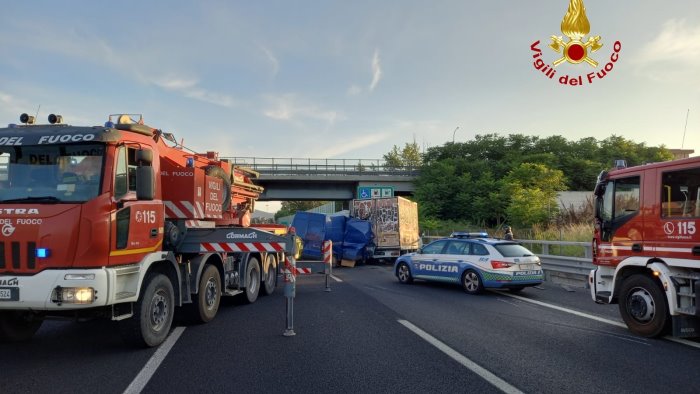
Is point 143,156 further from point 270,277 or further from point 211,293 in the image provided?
point 270,277

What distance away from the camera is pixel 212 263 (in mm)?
9102

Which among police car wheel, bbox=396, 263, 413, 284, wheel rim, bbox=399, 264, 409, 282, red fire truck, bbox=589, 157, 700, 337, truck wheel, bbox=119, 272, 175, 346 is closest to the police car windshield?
police car wheel, bbox=396, 263, 413, 284

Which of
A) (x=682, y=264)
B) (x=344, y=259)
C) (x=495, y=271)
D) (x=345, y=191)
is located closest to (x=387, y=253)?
(x=344, y=259)

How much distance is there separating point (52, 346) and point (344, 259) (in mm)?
16069

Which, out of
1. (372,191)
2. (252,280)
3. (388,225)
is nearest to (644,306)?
(252,280)

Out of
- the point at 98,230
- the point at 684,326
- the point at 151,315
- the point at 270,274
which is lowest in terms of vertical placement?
the point at 270,274

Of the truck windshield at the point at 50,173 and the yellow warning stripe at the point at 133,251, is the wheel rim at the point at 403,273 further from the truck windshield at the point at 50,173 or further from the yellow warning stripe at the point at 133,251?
the truck windshield at the point at 50,173

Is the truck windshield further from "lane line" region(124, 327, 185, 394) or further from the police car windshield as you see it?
the police car windshield

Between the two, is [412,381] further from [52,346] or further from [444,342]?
[52,346]

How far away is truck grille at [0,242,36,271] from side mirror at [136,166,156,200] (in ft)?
4.27

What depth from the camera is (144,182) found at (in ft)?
21.4

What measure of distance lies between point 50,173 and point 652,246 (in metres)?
8.35

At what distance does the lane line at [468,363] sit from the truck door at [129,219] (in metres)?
4.11

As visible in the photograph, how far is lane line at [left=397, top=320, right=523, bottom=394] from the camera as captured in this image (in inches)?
201
